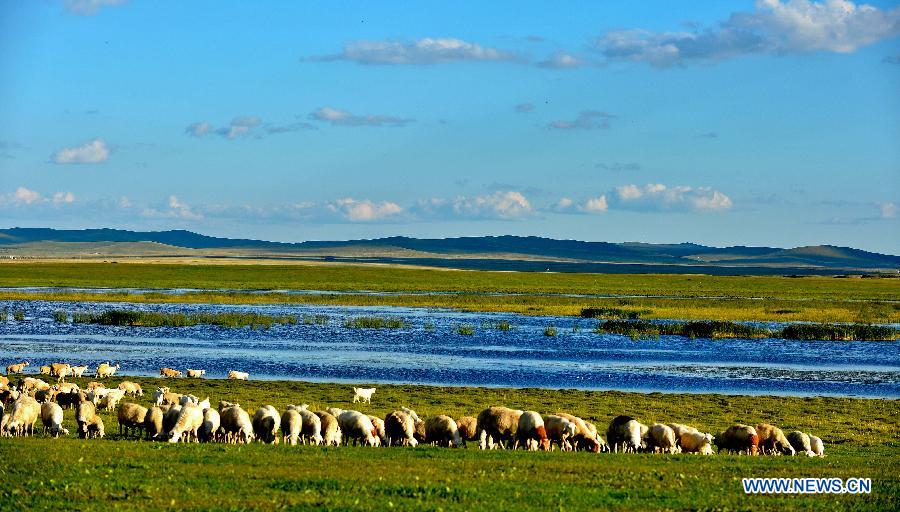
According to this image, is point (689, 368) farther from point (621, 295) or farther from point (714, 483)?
point (621, 295)

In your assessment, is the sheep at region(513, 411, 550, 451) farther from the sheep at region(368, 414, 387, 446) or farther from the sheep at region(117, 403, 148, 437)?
the sheep at region(117, 403, 148, 437)

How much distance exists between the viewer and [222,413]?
76.4 feet

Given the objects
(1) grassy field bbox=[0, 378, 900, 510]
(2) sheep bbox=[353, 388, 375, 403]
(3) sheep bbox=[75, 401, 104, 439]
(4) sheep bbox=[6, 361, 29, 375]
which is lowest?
(4) sheep bbox=[6, 361, 29, 375]

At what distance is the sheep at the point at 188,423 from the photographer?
883 inches

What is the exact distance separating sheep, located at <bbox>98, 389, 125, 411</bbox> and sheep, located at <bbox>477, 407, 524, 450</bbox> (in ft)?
34.7

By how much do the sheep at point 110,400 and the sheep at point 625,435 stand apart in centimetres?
1305

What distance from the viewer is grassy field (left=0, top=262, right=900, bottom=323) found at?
268 ft

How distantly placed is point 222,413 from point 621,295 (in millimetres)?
86972

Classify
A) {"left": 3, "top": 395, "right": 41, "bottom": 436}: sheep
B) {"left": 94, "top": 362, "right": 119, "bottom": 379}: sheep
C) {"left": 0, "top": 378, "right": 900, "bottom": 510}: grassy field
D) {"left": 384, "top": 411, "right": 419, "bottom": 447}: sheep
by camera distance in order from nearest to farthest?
{"left": 0, "top": 378, "right": 900, "bottom": 510}: grassy field < {"left": 3, "top": 395, "right": 41, "bottom": 436}: sheep < {"left": 384, "top": 411, "right": 419, "bottom": 447}: sheep < {"left": 94, "top": 362, "right": 119, "bottom": 379}: sheep

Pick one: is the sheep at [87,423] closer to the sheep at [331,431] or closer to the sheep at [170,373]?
the sheep at [331,431]

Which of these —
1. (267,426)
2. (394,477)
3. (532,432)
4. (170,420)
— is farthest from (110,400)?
(394,477)

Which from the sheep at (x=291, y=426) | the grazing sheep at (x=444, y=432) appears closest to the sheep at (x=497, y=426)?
the grazing sheep at (x=444, y=432)

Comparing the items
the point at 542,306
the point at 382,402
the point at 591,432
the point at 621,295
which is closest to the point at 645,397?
the point at 382,402

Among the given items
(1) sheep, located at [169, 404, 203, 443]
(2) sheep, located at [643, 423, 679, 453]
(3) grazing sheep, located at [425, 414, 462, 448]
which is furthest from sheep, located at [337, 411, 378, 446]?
(2) sheep, located at [643, 423, 679, 453]
